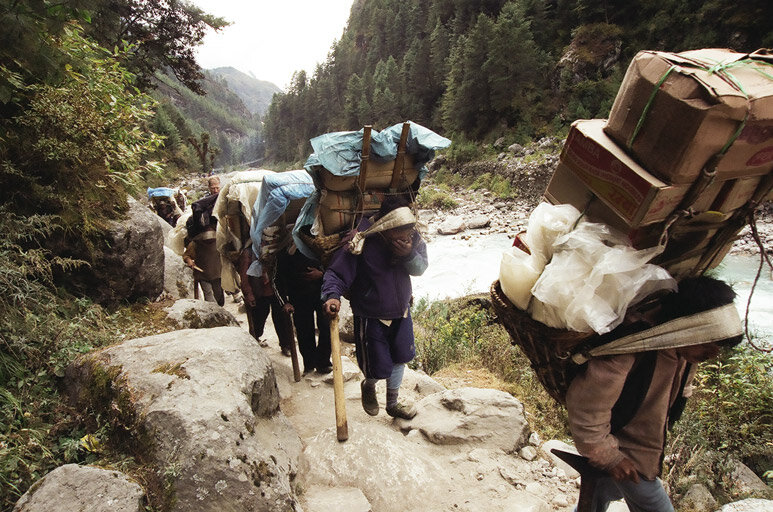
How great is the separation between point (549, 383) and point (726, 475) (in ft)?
7.75

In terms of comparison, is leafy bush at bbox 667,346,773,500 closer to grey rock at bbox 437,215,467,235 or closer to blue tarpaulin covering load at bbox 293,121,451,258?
blue tarpaulin covering load at bbox 293,121,451,258

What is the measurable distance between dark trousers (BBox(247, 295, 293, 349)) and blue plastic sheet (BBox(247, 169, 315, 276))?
0.71m

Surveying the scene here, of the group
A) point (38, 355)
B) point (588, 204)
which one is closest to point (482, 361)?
point (588, 204)

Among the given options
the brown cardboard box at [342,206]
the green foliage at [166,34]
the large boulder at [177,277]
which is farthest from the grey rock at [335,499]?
the green foliage at [166,34]

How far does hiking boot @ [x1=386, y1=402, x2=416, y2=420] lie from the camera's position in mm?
3270

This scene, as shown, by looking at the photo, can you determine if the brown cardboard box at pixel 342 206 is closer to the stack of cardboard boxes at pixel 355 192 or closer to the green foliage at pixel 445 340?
the stack of cardboard boxes at pixel 355 192

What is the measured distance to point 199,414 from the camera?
1940 mm

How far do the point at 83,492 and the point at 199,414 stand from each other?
50 cm

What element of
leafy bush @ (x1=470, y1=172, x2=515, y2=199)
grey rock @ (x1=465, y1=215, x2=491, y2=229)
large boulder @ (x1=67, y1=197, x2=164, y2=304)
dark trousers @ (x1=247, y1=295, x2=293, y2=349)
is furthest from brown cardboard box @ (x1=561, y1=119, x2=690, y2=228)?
leafy bush @ (x1=470, y1=172, x2=515, y2=199)

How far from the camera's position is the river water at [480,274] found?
7.45 metres

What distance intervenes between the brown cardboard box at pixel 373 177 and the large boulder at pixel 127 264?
2.26 metres

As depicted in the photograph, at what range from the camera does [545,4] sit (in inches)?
1247

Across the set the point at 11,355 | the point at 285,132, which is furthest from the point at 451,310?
the point at 285,132

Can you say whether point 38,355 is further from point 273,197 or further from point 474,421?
point 474,421
